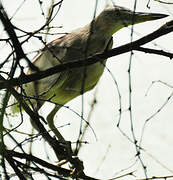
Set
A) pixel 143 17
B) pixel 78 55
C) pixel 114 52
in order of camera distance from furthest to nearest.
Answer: pixel 78 55 < pixel 143 17 < pixel 114 52

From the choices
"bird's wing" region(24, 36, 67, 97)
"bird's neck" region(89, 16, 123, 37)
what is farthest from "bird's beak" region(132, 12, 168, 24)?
"bird's wing" region(24, 36, 67, 97)

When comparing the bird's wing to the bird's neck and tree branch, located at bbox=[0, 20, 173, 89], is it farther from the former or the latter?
tree branch, located at bbox=[0, 20, 173, 89]

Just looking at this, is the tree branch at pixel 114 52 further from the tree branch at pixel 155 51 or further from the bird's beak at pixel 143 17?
the bird's beak at pixel 143 17

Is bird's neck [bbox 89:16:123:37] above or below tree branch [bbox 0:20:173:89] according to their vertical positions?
above

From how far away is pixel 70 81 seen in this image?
10.7 ft

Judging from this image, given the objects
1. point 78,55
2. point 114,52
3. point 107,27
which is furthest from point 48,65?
point 114,52

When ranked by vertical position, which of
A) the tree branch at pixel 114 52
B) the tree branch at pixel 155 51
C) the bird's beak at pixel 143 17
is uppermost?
the bird's beak at pixel 143 17

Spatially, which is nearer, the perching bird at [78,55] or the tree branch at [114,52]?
the tree branch at [114,52]

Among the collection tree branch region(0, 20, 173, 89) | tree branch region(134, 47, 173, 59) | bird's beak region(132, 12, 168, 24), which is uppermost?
bird's beak region(132, 12, 168, 24)

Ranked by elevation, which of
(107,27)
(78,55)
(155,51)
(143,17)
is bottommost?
(155,51)

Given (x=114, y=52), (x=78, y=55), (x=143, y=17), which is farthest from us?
(x=78, y=55)

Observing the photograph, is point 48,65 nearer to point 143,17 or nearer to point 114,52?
point 143,17

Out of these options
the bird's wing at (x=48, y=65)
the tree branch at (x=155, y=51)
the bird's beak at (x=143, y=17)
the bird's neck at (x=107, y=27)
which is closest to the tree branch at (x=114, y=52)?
the tree branch at (x=155, y=51)

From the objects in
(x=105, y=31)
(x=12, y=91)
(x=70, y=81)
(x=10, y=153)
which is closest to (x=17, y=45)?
(x=12, y=91)
